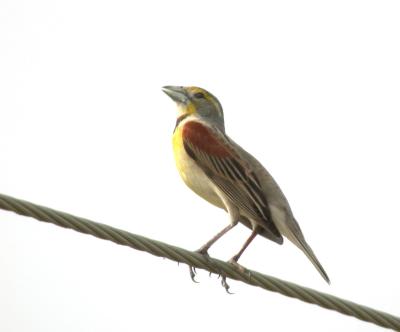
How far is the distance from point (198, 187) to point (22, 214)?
383 cm

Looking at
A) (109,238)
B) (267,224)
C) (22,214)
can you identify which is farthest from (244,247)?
(22,214)

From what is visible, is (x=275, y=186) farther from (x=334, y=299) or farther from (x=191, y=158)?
(x=334, y=299)

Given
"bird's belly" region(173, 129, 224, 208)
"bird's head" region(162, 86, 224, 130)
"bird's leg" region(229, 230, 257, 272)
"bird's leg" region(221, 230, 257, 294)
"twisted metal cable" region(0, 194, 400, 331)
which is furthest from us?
"bird's head" region(162, 86, 224, 130)

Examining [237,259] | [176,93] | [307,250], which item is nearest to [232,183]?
[237,259]

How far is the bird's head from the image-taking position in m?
10.7

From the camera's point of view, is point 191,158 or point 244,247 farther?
point 191,158

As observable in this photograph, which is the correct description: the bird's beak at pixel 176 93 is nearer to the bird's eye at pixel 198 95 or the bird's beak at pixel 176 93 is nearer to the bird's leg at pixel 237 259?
the bird's eye at pixel 198 95

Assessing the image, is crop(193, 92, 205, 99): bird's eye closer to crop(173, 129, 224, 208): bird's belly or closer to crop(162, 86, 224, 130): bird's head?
crop(162, 86, 224, 130): bird's head

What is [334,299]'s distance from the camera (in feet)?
21.0

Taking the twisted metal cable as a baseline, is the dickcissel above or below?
above

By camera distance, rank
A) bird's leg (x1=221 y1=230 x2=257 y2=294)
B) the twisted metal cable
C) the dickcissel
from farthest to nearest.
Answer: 1. the dickcissel
2. bird's leg (x1=221 y1=230 x2=257 y2=294)
3. the twisted metal cable

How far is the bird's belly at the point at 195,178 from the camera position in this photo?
30.3 feet

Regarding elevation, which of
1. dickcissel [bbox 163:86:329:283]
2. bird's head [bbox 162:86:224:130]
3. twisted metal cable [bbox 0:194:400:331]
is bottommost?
twisted metal cable [bbox 0:194:400:331]

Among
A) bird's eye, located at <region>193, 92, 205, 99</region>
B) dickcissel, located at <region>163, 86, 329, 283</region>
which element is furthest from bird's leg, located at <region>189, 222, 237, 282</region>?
bird's eye, located at <region>193, 92, 205, 99</region>
